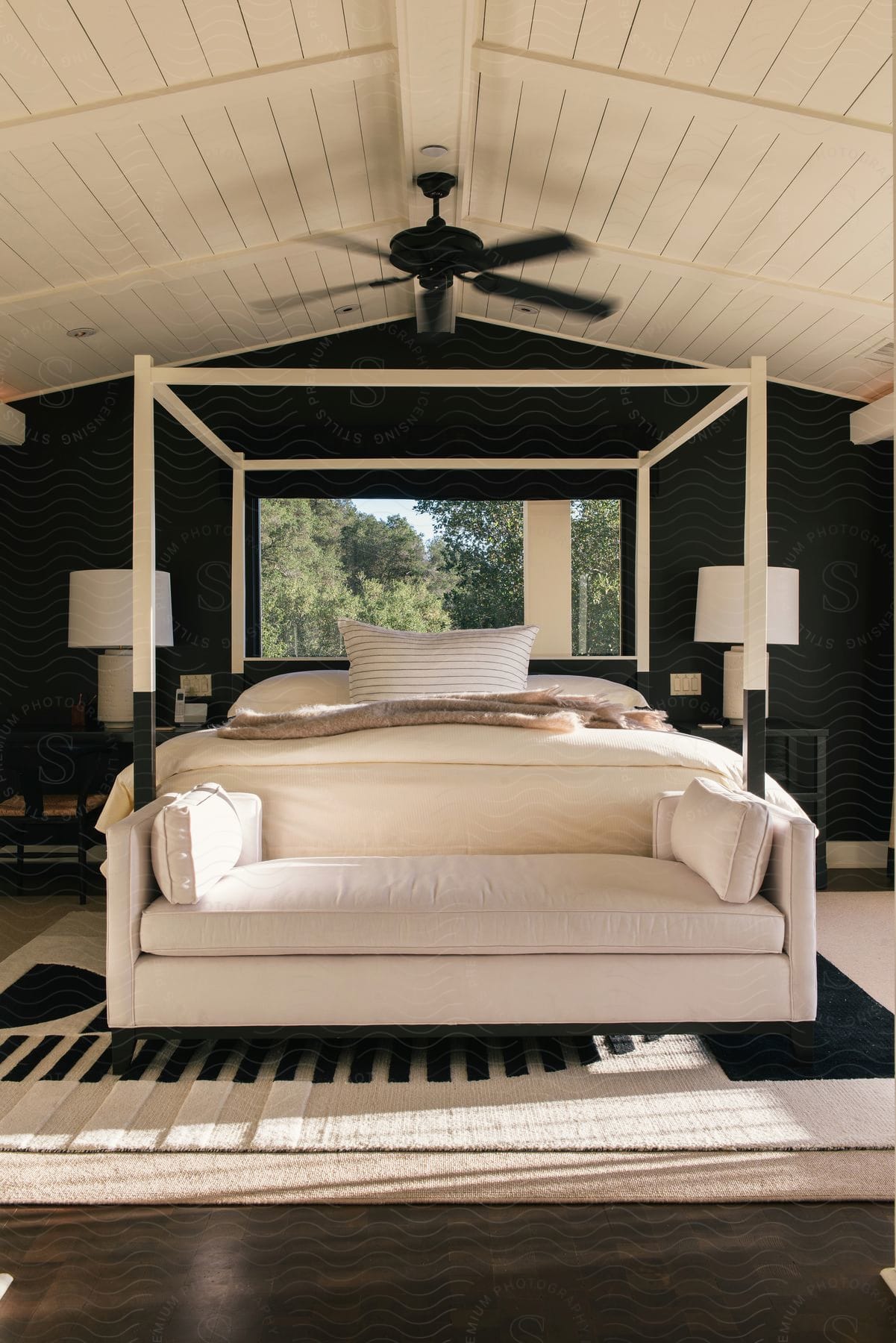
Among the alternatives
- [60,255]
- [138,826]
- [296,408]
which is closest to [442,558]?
[296,408]

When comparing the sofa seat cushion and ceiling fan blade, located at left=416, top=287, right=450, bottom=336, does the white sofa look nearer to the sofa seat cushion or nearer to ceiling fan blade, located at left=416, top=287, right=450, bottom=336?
the sofa seat cushion

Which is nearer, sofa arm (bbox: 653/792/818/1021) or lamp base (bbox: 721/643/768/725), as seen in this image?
sofa arm (bbox: 653/792/818/1021)

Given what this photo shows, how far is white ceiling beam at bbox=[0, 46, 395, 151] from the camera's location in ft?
8.05

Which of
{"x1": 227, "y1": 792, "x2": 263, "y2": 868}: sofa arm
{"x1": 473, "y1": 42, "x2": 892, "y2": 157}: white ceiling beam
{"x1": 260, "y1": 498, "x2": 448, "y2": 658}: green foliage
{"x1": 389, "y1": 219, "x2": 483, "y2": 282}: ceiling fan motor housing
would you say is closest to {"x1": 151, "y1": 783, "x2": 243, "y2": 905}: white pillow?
{"x1": 227, "y1": 792, "x2": 263, "y2": 868}: sofa arm

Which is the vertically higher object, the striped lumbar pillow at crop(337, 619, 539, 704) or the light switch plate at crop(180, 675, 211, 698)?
the striped lumbar pillow at crop(337, 619, 539, 704)

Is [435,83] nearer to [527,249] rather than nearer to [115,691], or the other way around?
[527,249]

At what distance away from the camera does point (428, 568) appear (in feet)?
14.9

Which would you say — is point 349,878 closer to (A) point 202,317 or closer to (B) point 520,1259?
(B) point 520,1259

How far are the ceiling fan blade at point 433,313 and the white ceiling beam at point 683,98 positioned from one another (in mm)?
634

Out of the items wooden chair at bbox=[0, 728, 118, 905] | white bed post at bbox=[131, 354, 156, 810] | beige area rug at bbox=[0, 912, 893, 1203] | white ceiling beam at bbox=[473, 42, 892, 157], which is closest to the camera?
beige area rug at bbox=[0, 912, 893, 1203]

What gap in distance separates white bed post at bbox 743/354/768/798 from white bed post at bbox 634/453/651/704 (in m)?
1.58

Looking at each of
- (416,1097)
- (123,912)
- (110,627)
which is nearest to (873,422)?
(110,627)

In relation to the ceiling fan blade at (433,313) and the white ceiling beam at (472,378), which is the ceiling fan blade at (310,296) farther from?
the white ceiling beam at (472,378)

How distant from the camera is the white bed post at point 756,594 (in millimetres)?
2541
